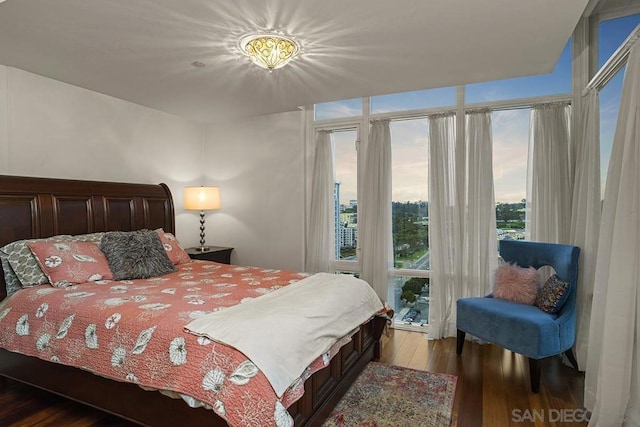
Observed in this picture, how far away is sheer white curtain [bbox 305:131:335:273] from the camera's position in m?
4.33

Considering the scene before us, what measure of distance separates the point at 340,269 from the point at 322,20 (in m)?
2.82

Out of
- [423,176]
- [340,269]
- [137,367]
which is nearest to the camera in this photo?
[137,367]

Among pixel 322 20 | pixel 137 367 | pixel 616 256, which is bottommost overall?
pixel 137 367

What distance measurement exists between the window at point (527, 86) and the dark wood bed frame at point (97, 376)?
7.98 feet

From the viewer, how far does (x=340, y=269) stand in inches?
172

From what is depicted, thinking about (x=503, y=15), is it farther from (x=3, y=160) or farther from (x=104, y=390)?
(x=3, y=160)

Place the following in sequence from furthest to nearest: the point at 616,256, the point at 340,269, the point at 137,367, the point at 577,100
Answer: the point at 340,269
the point at 577,100
the point at 616,256
the point at 137,367

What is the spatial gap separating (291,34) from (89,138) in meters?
2.49

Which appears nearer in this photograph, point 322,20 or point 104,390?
point 104,390

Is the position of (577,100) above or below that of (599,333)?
above

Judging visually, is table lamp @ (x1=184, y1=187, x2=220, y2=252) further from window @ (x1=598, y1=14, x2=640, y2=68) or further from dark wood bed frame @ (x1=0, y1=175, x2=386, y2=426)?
window @ (x1=598, y1=14, x2=640, y2=68)

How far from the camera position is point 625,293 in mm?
1992

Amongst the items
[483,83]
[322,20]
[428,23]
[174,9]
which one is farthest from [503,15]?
[174,9]

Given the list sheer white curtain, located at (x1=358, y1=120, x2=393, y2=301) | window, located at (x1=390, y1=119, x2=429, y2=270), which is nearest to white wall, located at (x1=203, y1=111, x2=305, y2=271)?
sheer white curtain, located at (x1=358, y1=120, x2=393, y2=301)
